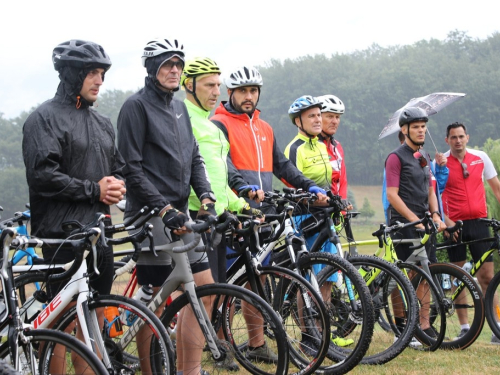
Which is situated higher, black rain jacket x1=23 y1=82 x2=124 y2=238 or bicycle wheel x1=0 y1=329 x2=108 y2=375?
black rain jacket x1=23 y1=82 x2=124 y2=238

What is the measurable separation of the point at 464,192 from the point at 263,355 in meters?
4.22

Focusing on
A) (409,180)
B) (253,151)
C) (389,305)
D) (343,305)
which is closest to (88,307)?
(343,305)

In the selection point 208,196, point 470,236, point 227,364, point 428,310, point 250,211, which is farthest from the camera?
point 470,236

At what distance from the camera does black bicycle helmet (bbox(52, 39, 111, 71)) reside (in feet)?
14.7

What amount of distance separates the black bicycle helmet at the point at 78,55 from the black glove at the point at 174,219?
934 millimetres

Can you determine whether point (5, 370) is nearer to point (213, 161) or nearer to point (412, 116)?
point (213, 161)

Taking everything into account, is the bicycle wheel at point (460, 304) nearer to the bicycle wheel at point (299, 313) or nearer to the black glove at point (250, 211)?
the bicycle wheel at point (299, 313)

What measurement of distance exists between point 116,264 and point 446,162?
406 cm

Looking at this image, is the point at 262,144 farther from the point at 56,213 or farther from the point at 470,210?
the point at 470,210

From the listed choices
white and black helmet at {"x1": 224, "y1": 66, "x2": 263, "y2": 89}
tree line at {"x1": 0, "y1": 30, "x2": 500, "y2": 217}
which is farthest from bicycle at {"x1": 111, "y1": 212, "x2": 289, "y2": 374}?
tree line at {"x1": 0, "y1": 30, "x2": 500, "y2": 217}

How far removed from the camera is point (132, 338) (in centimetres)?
450

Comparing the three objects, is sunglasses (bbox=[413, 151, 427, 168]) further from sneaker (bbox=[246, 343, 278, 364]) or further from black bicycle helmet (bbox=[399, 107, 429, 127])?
sneaker (bbox=[246, 343, 278, 364])

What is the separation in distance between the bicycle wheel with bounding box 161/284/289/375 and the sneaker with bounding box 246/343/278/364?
1cm

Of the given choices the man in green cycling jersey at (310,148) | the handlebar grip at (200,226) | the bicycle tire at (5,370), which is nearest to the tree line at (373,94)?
the man in green cycling jersey at (310,148)
